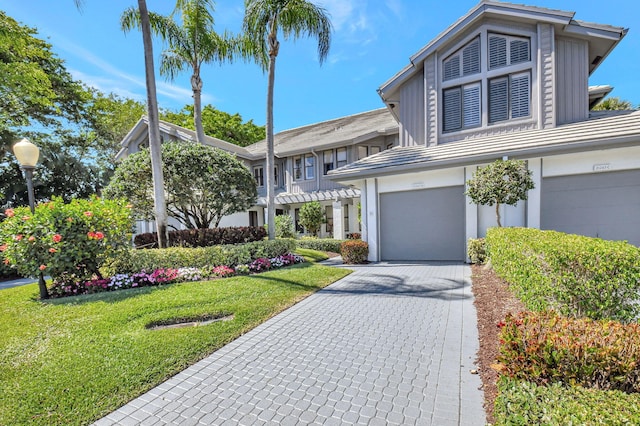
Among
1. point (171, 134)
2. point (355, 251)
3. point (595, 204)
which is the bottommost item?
point (355, 251)

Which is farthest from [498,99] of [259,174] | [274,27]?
[259,174]

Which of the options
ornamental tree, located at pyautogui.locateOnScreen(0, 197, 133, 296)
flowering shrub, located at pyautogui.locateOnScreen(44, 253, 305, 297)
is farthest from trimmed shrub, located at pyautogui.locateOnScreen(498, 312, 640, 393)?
ornamental tree, located at pyautogui.locateOnScreen(0, 197, 133, 296)

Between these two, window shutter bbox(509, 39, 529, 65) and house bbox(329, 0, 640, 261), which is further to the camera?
window shutter bbox(509, 39, 529, 65)

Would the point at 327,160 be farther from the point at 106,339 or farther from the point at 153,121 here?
the point at 106,339

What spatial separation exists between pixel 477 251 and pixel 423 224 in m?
2.17

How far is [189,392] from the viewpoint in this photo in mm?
3262

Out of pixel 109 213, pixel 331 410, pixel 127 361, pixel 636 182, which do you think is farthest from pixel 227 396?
pixel 636 182

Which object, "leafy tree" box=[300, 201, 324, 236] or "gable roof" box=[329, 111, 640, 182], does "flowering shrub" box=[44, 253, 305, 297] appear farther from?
"leafy tree" box=[300, 201, 324, 236]

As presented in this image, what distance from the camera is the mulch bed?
3.10 meters

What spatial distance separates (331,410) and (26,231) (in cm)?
871

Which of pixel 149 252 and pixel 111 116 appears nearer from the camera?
pixel 149 252

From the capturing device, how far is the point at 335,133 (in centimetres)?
2002

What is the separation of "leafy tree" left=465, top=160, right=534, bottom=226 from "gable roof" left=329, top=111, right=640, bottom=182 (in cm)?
75

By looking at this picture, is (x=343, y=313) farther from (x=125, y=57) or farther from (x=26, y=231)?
(x=125, y=57)
